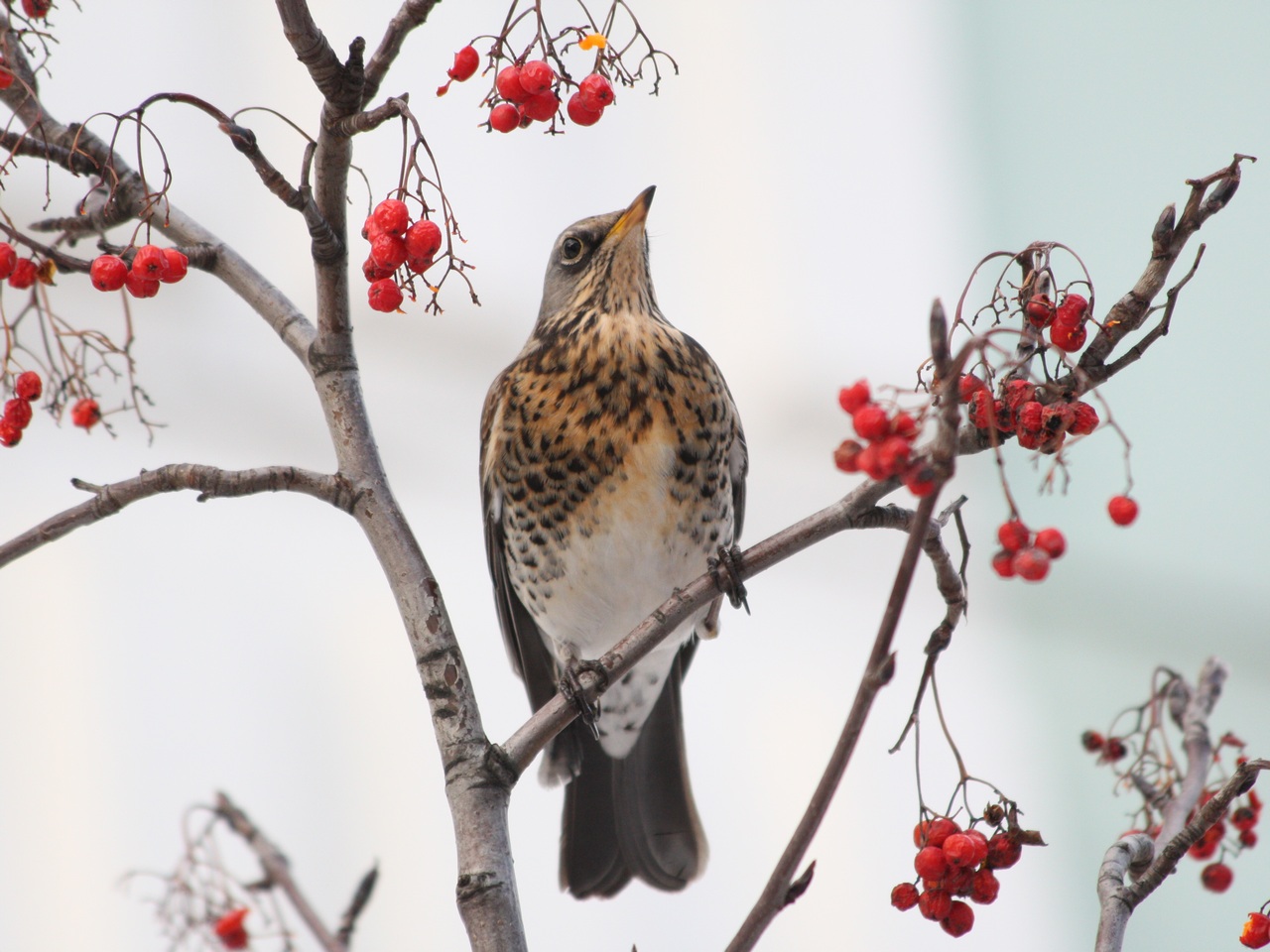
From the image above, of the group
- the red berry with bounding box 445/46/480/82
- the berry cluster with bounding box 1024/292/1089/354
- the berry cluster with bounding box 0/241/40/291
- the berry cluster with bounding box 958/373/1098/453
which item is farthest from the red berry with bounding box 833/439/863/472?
the berry cluster with bounding box 0/241/40/291

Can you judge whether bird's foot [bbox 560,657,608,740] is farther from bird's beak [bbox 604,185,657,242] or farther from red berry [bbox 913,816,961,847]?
bird's beak [bbox 604,185,657,242]

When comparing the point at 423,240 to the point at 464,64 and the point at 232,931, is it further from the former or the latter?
the point at 232,931

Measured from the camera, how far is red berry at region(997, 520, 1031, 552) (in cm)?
93

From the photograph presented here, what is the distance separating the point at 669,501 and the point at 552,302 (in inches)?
19.5

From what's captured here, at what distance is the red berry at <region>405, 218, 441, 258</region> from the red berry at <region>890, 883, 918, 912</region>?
65 cm

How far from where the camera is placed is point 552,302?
7.43 feet

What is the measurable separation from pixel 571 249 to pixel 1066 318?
4.28 feet

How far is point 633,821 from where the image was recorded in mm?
2211

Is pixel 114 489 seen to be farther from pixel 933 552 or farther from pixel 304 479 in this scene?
pixel 933 552

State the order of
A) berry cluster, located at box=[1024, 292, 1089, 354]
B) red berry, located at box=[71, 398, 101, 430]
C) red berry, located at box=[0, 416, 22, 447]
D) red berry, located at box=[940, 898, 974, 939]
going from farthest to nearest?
1. red berry, located at box=[71, 398, 101, 430]
2. red berry, located at box=[0, 416, 22, 447]
3. red berry, located at box=[940, 898, 974, 939]
4. berry cluster, located at box=[1024, 292, 1089, 354]

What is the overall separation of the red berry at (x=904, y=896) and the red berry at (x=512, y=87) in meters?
0.74

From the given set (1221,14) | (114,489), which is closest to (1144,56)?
(1221,14)

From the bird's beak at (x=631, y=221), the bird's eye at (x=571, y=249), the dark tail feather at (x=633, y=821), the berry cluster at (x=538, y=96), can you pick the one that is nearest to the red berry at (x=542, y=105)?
the berry cluster at (x=538, y=96)

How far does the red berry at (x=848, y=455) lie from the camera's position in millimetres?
824
